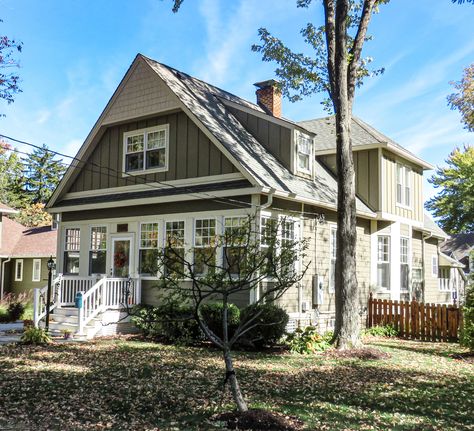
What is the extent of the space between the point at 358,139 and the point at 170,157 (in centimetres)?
701

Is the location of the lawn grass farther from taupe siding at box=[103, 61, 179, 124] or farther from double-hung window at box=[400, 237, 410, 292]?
double-hung window at box=[400, 237, 410, 292]

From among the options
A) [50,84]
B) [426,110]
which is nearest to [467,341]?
[50,84]

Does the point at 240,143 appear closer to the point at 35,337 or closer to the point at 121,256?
the point at 121,256

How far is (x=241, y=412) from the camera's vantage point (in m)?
5.78

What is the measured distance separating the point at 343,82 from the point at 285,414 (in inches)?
332

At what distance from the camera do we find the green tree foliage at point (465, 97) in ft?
90.8

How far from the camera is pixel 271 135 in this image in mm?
15812

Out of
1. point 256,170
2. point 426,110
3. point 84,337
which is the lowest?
point 84,337

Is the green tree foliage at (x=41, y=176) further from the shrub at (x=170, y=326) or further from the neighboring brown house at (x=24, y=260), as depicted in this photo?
the shrub at (x=170, y=326)

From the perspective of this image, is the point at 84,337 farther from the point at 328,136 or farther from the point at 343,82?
the point at 328,136

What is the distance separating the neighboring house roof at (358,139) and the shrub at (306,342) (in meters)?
7.58

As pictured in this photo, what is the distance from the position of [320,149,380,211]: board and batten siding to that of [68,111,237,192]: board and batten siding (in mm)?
6271

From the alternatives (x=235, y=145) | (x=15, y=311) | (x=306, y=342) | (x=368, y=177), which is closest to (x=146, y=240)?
(x=235, y=145)

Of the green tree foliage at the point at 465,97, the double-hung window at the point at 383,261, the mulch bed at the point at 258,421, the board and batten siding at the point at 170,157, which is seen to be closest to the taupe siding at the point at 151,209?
the board and batten siding at the point at 170,157
